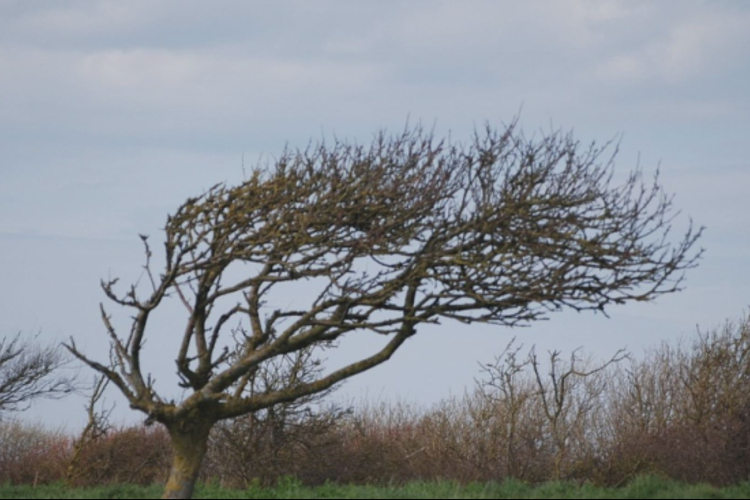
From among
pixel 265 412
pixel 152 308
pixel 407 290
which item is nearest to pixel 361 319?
pixel 407 290

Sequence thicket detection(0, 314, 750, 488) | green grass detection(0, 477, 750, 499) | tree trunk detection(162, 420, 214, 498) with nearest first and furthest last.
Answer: green grass detection(0, 477, 750, 499) < tree trunk detection(162, 420, 214, 498) < thicket detection(0, 314, 750, 488)

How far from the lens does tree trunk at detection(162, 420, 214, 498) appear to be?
13750 mm

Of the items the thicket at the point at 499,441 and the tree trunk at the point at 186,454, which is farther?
the thicket at the point at 499,441

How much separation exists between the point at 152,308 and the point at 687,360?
2165cm

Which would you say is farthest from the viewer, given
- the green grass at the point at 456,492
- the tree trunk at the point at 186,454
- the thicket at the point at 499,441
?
the thicket at the point at 499,441

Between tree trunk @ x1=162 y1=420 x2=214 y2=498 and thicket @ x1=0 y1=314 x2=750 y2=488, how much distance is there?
16.5 ft

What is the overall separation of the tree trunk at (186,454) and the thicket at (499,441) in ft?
16.5

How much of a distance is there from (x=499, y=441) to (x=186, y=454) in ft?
49.0

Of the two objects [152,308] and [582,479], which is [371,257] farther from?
[582,479]

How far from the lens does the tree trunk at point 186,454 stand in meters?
13.8

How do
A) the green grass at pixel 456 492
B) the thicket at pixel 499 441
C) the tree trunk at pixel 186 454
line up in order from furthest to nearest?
the thicket at pixel 499 441 < the tree trunk at pixel 186 454 < the green grass at pixel 456 492

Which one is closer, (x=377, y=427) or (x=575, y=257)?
(x=575, y=257)

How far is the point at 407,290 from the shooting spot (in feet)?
47.7

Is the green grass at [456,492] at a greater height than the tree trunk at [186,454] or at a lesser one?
lesser
